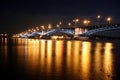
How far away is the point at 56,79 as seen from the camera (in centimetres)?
1884

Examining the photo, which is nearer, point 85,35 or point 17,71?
point 17,71

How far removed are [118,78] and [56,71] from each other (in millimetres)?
5187

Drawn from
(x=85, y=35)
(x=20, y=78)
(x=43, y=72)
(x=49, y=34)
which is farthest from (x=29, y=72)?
(x=49, y=34)

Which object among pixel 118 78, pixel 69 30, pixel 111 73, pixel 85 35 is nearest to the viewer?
pixel 118 78

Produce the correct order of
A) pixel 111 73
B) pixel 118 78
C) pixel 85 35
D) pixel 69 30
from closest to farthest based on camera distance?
1. pixel 118 78
2. pixel 111 73
3. pixel 85 35
4. pixel 69 30

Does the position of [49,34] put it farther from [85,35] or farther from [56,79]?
[56,79]

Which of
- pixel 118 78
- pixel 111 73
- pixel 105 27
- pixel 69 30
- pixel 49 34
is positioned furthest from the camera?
pixel 49 34

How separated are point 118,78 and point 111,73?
2750mm

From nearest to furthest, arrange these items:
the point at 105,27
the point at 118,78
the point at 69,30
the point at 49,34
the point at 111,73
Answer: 1. the point at 118,78
2. the point at 111,73
3. the point at 105,27
4. the point at 69,30
5. the point at 49,34

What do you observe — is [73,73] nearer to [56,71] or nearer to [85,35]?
[56,71]

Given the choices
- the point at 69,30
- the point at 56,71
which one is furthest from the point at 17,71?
the point at 69,30

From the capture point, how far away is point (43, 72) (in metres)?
21.4

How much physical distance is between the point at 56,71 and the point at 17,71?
2.70 meters

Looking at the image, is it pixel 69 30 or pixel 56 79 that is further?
pixel 69 30
